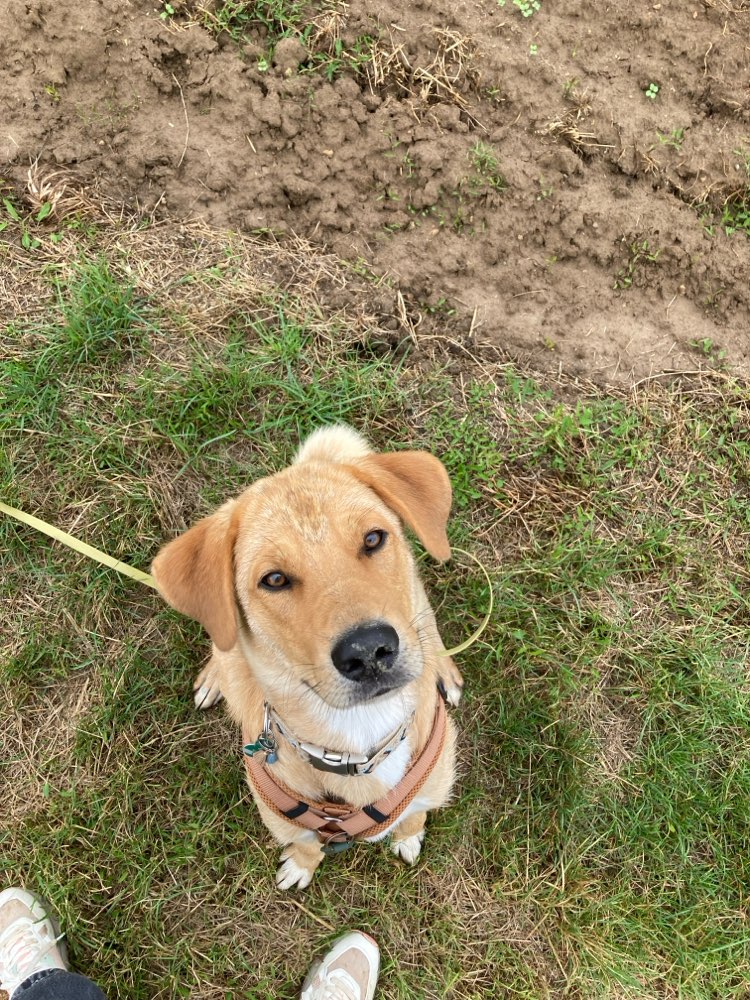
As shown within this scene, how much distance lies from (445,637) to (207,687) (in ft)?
4.26

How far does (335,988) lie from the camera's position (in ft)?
9.93

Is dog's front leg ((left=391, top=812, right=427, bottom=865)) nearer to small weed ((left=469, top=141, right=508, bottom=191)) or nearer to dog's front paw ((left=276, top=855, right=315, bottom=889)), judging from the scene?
dog's front paw ((left=276, top=855, right=315, bottom=889))

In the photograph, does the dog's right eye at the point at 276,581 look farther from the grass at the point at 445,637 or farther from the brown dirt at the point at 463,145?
the brown dirt at the point at 463,145

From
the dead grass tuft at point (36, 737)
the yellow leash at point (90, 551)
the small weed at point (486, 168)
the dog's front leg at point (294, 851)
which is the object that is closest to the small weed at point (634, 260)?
the small weed at point (486, 168)

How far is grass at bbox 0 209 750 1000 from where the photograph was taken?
325 cm

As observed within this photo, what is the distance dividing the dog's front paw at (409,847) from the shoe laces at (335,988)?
57cm

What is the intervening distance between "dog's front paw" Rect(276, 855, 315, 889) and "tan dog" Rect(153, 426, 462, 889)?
0.47 meters

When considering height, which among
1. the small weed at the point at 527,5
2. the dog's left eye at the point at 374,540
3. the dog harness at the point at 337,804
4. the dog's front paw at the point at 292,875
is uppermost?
the small weed at the point at 527,5

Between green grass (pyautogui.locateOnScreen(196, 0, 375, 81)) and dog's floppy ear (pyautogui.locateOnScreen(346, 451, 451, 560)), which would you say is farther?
green grass (pyautogui.locateOnScreen(196, 0, 375, 81))

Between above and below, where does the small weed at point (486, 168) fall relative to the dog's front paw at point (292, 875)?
above

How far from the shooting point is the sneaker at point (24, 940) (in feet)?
10.3

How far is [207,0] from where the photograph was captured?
3725 mm

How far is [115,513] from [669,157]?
3.76m

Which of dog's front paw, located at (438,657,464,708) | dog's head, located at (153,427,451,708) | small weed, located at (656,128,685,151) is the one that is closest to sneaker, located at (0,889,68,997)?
dog's head, located at (153,427,451,708)
